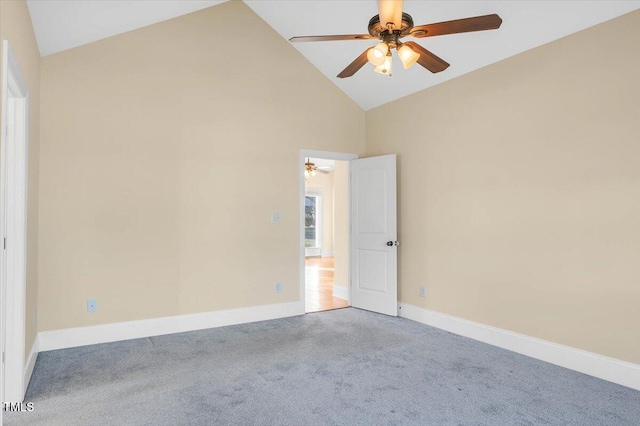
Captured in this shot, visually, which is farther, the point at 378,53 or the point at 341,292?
the point at 341,292

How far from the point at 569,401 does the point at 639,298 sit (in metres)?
0.96

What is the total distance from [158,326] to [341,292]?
9.14 ft

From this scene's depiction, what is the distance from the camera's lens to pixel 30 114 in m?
3.14

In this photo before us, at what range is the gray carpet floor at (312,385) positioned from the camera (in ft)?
8.10

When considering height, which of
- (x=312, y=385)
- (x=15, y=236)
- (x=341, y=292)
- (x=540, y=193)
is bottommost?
(x=312, y=385)

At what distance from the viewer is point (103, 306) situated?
392 cm

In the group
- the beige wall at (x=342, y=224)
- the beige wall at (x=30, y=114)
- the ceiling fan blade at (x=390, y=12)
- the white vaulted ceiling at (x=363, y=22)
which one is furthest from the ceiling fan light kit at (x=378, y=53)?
the beige wall at (x=342, y=224)

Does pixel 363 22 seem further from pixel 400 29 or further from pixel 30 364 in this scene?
pixel 30 364

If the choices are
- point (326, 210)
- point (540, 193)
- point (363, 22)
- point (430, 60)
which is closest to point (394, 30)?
point (430, 60)

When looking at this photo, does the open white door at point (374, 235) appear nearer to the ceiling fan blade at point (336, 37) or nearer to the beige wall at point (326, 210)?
the ceiling fan blade at point (336, 37)

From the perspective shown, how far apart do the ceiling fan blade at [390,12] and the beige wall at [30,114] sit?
217 centimetres

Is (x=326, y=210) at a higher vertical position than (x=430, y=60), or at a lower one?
lower

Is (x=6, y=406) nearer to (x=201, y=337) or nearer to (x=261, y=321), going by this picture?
(x=201, y=337)

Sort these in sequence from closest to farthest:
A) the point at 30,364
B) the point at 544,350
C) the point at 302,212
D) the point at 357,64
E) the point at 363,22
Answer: the point at 30,364
the point at 357,64
the point at 544,350
the point at 363,22
the point at 302,212
